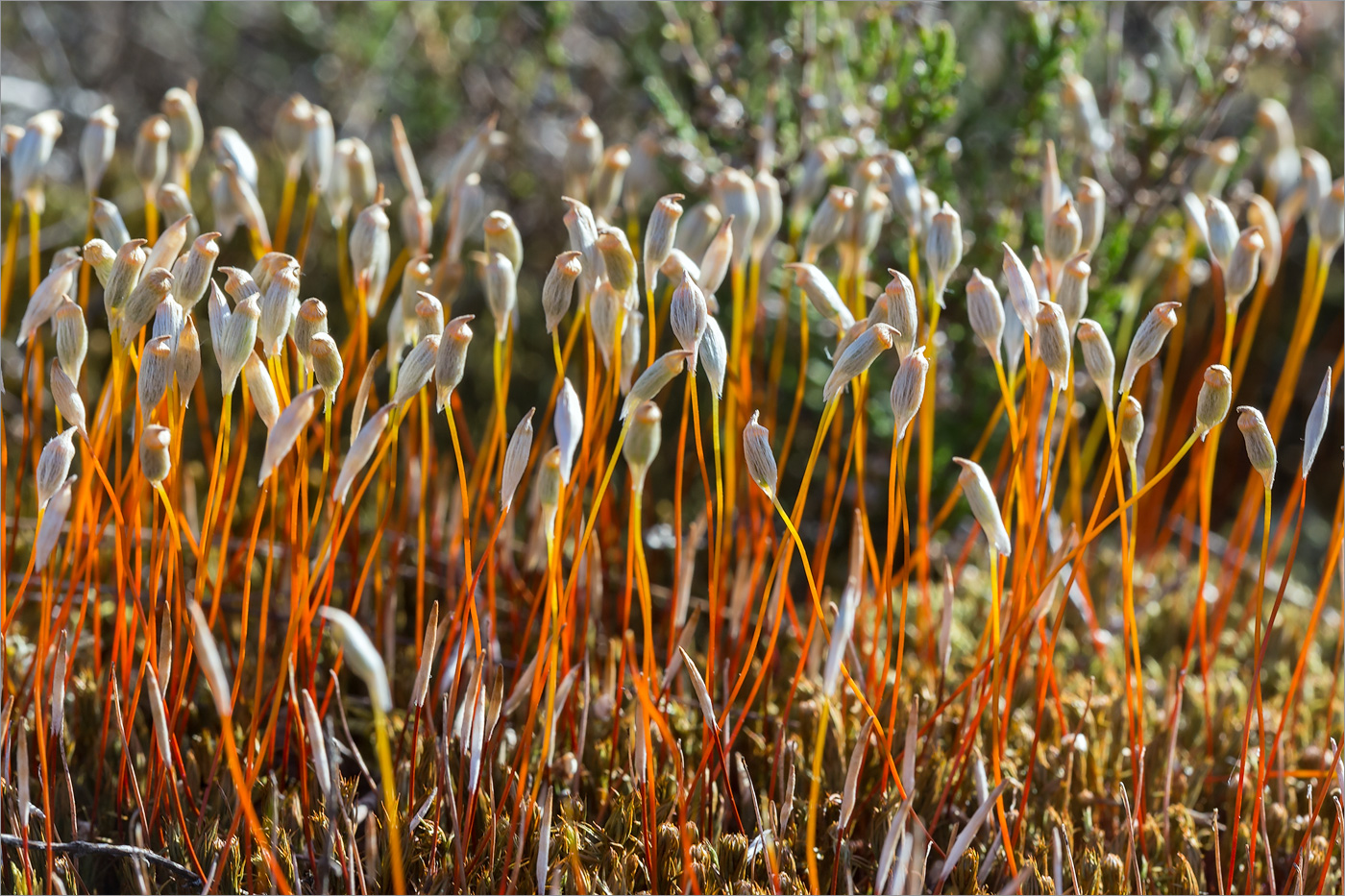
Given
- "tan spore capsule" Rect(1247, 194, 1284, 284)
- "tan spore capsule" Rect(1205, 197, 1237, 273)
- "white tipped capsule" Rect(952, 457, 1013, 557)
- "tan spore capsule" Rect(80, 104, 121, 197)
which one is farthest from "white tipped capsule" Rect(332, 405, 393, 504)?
"tan spore capsule" Rect(1247, 194, 1284, 284)

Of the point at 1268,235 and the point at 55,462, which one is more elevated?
the point at 1268,235

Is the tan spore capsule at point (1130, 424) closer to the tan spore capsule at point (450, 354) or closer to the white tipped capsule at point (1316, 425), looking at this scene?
the white tipped capsule at point (1316, 425)

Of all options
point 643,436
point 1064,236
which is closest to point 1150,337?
point 1064,236

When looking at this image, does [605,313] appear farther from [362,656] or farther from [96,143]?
[96,143]

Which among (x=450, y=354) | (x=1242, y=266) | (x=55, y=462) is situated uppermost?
(x=1242, y=266)

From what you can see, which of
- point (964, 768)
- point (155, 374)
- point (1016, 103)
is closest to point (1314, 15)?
point (1016, 103)

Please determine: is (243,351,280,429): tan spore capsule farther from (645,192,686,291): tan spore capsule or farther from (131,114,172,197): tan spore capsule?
(131,114,172,197): tan spore capsule

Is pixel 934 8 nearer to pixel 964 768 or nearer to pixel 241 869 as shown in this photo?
pixel 964 768
